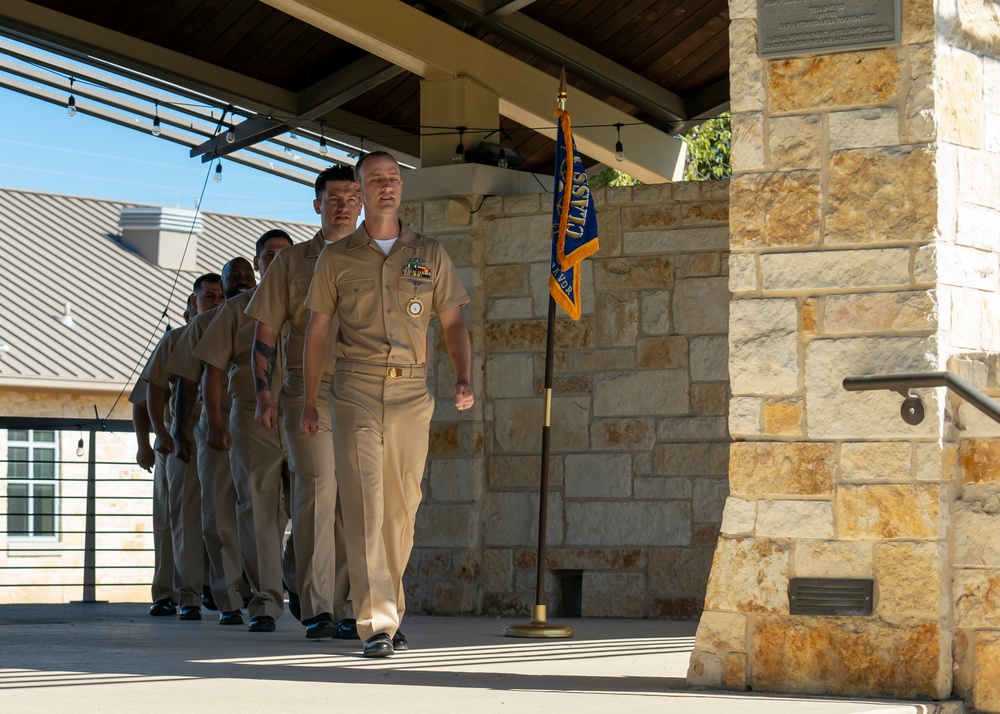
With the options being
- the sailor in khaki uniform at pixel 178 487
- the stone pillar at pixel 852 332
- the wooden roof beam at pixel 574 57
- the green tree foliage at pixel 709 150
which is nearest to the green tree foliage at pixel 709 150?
the green tree foliage at pixel 709 150

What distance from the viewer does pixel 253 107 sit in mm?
10781

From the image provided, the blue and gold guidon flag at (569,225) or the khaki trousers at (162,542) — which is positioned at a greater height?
the blue and gold guidon flag at (569,225)

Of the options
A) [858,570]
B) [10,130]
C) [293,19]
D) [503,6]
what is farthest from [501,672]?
[10,130]

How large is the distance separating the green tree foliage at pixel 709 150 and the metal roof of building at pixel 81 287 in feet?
28.4

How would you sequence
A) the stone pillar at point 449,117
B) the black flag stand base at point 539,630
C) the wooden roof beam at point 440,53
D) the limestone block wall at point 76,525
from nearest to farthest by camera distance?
the black flag stand base at point 539,630
the wooden roof beam at point 440,53
the stone pillar at point 449,117
the limestone block wall at point 76,525

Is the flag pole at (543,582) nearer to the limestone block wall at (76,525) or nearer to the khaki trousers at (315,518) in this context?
the khaki trousers at (315,518)

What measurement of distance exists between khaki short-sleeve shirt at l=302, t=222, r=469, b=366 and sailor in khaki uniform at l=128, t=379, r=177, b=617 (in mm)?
3284

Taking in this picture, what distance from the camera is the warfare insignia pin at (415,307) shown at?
5508mm

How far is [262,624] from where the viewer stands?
22.2 feet

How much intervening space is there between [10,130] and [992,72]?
42894 millimetres

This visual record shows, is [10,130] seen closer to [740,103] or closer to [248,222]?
[248,222]

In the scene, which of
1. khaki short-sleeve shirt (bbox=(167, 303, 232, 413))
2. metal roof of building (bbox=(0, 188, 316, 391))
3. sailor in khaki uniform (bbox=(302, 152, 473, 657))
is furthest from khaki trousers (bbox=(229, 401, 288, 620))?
metal roof of building (bbox=(0, 188, 316, 391))

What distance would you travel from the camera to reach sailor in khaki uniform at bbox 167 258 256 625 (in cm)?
740

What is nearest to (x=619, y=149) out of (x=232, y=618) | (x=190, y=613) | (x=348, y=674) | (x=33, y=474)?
(x=190, y=613)
